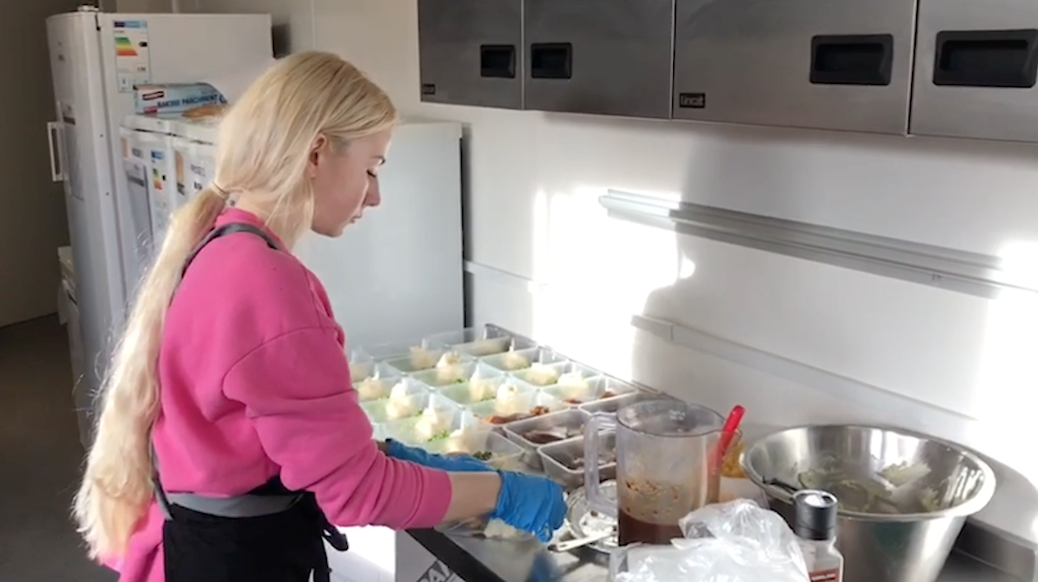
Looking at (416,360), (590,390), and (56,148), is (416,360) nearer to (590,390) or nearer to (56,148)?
(590,390)

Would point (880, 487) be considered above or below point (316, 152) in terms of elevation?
below

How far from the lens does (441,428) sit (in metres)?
1.87

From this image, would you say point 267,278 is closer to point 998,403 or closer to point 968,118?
point 968,118

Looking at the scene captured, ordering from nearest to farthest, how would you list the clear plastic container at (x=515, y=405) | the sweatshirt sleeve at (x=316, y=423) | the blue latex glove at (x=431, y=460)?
the sweatshirt sleeve at (x=316, y=423) < the blue latex glove at (x=431, y=460) < the clear plastic container at (x=515, y=405)

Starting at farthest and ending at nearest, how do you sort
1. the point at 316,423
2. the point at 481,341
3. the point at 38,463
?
1. the point at 38,463
2. the point at 481,341
3. the point at 316,423

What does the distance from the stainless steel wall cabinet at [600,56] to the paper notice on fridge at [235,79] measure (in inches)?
70.2

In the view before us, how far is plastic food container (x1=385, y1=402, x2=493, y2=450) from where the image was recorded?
1799 millimetres

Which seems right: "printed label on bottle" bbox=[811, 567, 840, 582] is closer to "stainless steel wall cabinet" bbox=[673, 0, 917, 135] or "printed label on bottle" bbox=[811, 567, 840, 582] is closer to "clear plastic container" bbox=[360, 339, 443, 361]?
"stainless steel wall cabinet" bbox=[673, 0, 917, 135]

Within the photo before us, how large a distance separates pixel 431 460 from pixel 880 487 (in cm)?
65

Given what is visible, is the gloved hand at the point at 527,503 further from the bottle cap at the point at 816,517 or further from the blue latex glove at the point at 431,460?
the bottle cap at the point at 816,517

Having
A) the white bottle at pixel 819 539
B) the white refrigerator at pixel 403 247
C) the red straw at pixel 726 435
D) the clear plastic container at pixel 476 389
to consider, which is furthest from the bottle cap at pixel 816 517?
the white refrigerator at pixel 403 247

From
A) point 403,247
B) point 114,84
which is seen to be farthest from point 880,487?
point 114,84

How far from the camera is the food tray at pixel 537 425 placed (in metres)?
1.75

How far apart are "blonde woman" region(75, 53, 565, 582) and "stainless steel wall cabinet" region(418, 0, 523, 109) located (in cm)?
35
